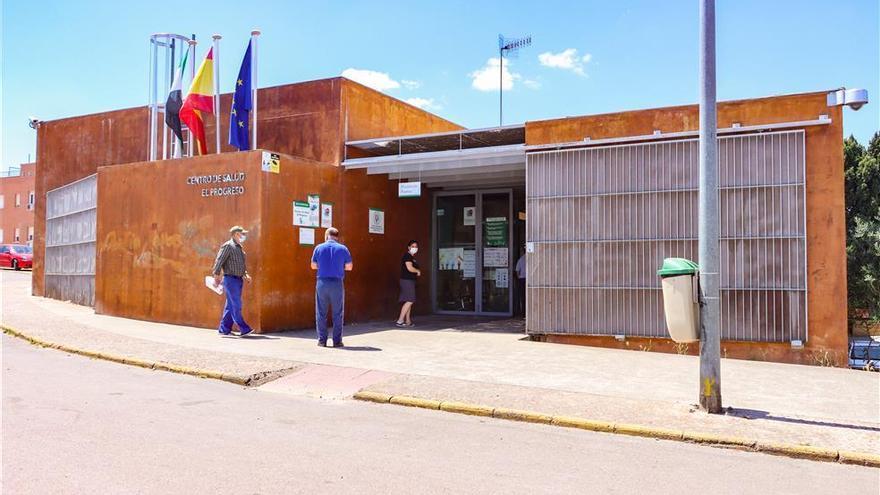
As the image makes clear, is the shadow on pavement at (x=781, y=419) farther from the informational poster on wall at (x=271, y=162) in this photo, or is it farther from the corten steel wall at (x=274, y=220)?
the informational poster on wall at (x=271, y=162)

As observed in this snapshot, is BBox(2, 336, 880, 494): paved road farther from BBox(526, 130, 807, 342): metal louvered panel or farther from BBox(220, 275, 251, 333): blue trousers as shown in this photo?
BBox(526, 130, 807, 342): metal louvered panel

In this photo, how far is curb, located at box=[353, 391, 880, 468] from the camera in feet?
17.4

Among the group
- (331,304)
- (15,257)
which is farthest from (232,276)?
(15,257)

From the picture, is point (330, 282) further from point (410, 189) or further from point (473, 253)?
point (473, 253)

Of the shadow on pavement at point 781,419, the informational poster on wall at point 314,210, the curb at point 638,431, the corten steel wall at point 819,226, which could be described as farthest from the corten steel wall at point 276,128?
the shadow on pavement at point 781,419

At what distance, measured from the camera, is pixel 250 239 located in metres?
11.8

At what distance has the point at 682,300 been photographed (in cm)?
634

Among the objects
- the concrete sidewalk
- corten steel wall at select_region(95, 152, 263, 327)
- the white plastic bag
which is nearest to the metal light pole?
the concrete sidewalk

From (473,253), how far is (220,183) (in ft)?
21.0

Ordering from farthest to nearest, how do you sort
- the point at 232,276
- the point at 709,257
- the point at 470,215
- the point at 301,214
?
1. the point at 470,215
2. the point at 301,214
3. the point at 232,276
4. the point at 709,257

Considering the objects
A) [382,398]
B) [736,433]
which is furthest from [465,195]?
[736,433]

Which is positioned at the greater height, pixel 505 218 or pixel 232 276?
pixel 505 218

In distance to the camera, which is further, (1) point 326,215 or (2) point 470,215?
(2) point 470,215

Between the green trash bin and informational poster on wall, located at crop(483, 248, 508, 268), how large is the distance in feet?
31.0
